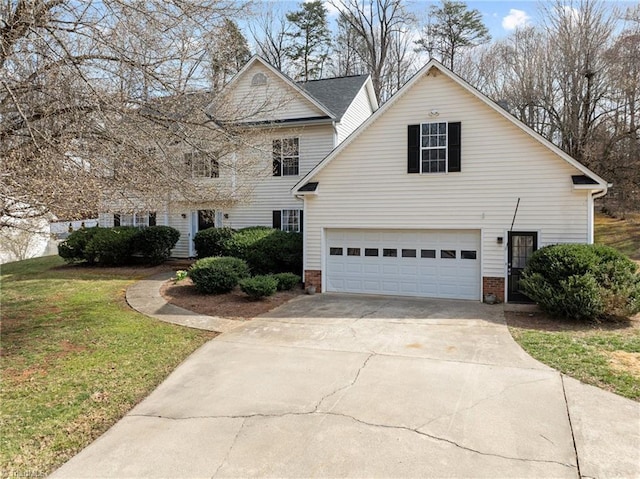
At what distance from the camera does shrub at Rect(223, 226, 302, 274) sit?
591 inches

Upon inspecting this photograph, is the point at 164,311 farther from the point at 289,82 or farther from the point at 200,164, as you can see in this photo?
the point at 289,82

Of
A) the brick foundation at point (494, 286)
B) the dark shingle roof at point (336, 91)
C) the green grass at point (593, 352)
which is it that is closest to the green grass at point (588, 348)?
the green grass at point (593, 352)

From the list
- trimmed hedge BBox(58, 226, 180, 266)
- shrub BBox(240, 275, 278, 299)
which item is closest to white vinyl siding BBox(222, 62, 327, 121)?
trimmed hedge BBox(58, 226, 180, 266)

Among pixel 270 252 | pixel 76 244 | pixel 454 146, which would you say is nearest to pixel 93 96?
pixel 270 252

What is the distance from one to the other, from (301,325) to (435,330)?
2983mm

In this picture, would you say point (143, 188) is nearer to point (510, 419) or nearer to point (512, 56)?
point (510, 419)

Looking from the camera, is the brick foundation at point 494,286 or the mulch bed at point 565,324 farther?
the brick foundation at point 494,286

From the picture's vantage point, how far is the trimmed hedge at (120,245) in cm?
1805

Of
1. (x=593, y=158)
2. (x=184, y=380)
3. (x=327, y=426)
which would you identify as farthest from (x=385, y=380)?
(x=593, y=158)

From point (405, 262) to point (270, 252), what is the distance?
4.81 m

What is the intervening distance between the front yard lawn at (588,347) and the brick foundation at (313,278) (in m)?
5.78

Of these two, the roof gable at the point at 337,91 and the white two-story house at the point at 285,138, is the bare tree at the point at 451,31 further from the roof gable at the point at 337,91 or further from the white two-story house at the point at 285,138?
the white two-story house at the point at 285,138

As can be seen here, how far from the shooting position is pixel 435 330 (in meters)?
9.17

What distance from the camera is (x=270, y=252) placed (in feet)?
49.3
